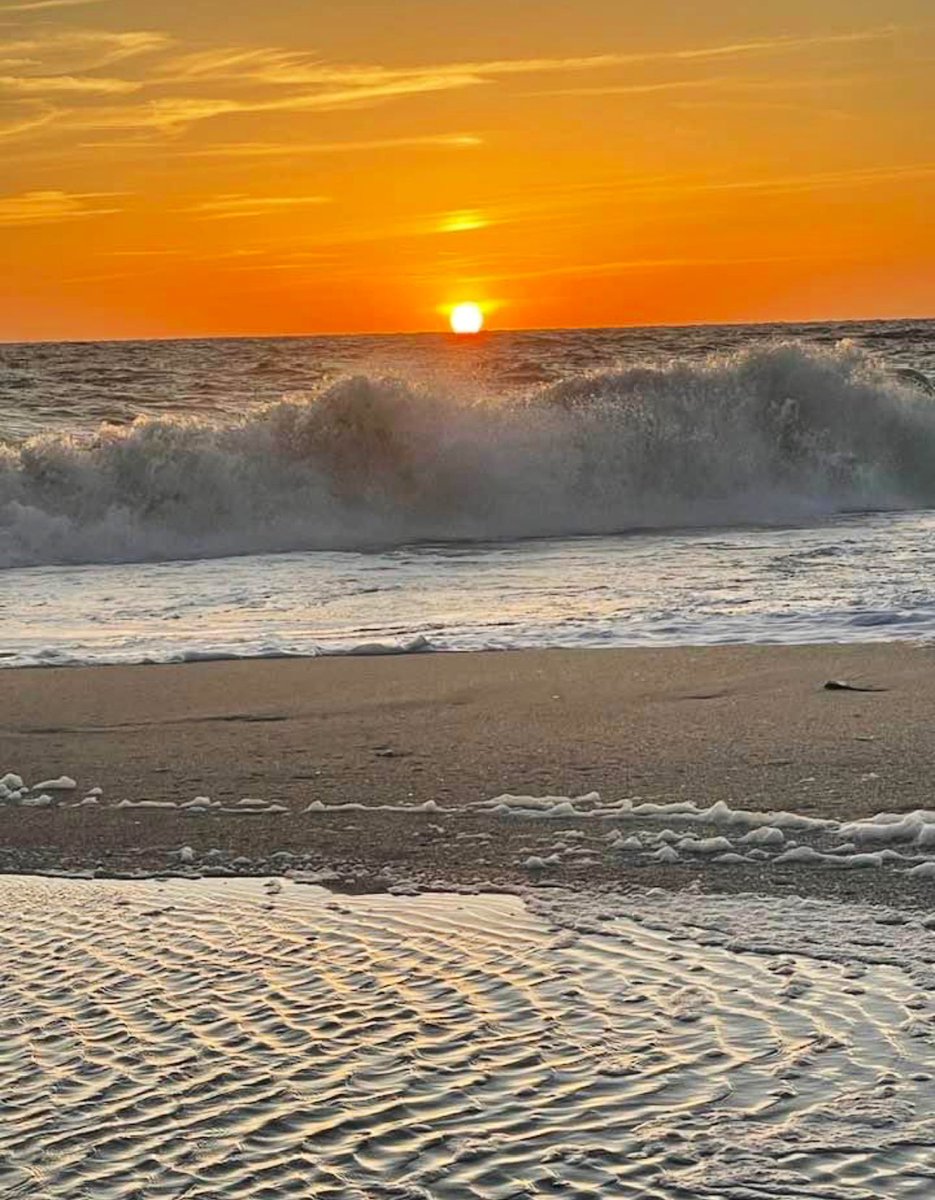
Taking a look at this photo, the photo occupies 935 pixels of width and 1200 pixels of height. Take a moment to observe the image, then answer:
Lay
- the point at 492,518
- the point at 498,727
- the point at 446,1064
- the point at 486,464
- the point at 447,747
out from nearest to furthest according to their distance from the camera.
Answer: the point at 446,1064, the point at 447,747, the point at 498,727, the point at 492,518, the point at 486,464

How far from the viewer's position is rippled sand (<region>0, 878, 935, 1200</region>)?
2.76 metres

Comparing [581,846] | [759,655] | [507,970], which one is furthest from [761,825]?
[759,655]

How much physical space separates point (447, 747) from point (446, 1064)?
3.46 m

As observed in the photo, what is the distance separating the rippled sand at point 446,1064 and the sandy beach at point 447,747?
2.50 feet

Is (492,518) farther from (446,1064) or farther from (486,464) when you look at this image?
(446,1064)

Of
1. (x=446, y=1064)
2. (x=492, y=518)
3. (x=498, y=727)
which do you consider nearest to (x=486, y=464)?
(x=492, y=518)

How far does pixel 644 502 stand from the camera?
19.3 m

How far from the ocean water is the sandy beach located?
90 centimetres

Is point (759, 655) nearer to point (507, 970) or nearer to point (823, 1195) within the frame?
point (507, 970)

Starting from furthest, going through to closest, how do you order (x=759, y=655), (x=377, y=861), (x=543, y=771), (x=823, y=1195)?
(x=759, y=655)
(x=543, y=771)
(x=377, y=861)
(x=823, y=1195)

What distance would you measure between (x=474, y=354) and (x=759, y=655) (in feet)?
158

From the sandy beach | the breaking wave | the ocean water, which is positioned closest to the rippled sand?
the sandy beach

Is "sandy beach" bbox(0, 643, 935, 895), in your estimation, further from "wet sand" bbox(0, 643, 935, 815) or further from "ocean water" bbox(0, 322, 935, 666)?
"ocean water" bbox(0, 322, 935, 666)

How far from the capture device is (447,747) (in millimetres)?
6688
